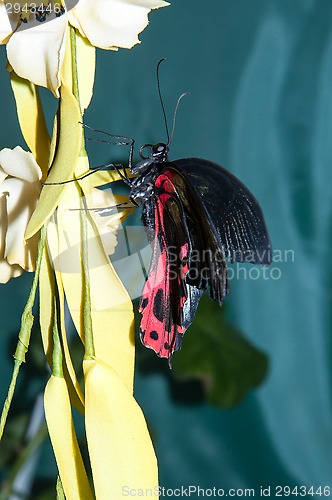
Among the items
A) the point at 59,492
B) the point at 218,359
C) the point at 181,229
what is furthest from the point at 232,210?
the point at 218,359

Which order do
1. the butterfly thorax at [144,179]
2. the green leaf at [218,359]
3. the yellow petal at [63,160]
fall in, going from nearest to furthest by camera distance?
the yellow petal at [63,160] → the butterfly thorax at [144,179] → the green leaf at [218,359]

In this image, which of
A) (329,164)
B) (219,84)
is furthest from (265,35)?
(329,164)

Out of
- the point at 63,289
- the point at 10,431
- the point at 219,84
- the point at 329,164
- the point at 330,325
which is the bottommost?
the point at 10,431

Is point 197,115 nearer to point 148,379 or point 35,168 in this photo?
point 148,379

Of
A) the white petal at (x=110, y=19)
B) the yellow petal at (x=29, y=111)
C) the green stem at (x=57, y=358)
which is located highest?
the white petal at (x=110, y=19)

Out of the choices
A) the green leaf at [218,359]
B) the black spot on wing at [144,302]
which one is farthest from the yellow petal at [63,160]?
the green leaf at [218,359]

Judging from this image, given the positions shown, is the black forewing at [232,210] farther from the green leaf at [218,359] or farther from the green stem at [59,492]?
the green leaf at [218,359]
